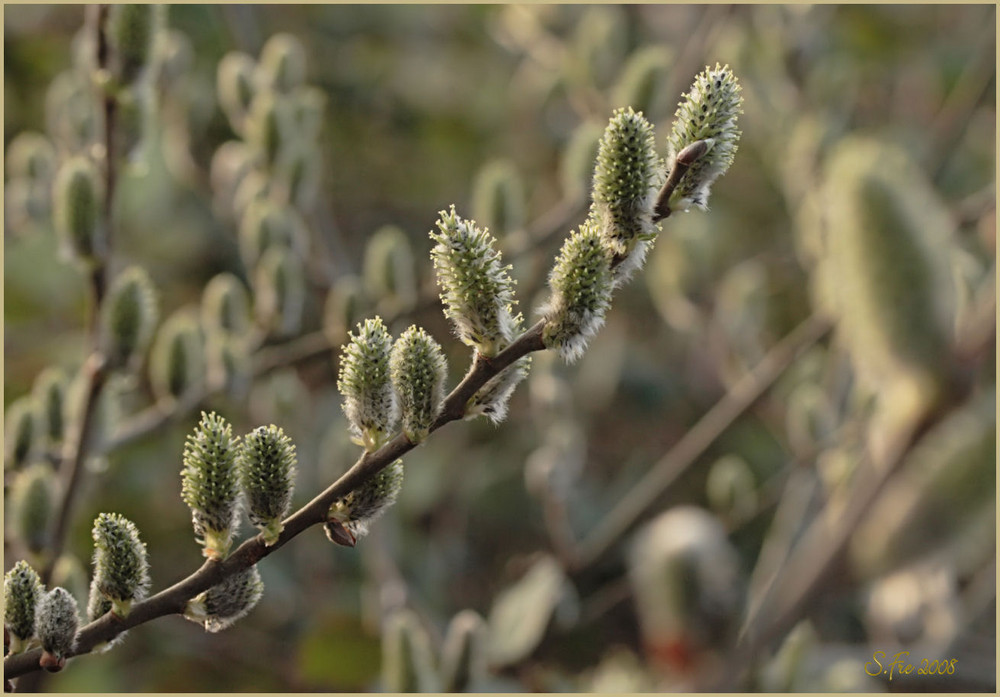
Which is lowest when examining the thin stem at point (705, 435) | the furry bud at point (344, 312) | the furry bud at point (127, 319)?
the thin stem at point (705, 435)

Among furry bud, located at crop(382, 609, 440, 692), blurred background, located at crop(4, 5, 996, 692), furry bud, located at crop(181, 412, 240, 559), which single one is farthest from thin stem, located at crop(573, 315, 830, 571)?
furry bud, located at crop(181, 412, 240, 559)

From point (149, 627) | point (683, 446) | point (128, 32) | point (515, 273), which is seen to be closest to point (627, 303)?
point (683, 446)

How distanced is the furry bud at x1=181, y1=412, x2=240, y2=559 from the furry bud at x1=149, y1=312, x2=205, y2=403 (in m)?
0.25

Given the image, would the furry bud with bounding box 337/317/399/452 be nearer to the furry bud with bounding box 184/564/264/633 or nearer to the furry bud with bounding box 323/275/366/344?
the furry bud with bounding box 184/564/264/633

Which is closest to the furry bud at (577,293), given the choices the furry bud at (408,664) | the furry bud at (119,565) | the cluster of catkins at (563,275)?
the cluster of catkins at (563,275)

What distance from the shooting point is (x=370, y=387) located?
25 centimetres

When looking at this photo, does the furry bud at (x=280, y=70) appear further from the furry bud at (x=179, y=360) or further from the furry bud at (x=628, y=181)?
the furry bud at (x=628, y=181)

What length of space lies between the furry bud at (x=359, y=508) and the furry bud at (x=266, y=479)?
1 cm

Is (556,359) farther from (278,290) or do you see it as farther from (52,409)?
(52,409)

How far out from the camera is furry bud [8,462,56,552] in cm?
38

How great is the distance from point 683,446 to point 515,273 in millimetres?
196

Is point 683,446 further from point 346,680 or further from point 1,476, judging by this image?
point 1,476

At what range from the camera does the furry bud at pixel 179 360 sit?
489 millimetres

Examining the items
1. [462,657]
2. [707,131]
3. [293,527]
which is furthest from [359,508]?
[462,657]
